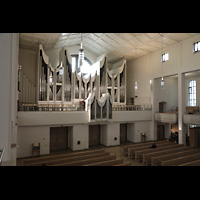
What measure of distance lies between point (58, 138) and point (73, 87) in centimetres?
443

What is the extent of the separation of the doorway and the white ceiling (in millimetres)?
7144

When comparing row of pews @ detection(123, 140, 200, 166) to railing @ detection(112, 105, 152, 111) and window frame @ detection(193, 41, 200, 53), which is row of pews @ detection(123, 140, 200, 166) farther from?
window frame @ detection(193, 41, 200, 53)

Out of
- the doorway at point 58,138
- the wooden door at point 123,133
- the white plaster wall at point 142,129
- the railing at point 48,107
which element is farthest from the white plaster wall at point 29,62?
the white plaster wall at point 142,129

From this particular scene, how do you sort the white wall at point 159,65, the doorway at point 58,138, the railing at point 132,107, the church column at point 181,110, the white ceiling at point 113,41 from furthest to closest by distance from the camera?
the railing at point 132,107
the doorway at point 58,138
the church column at point 181,110
the white ceiling at point 113,41
the white wall at point 159,65

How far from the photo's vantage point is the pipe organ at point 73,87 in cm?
1285

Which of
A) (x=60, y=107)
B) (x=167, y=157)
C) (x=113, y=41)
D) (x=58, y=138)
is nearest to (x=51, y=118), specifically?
(x=60, y=107)

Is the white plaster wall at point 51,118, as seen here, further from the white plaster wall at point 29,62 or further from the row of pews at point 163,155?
the row of pews at point 163,155

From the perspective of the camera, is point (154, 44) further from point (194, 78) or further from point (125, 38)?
point (194, 78)

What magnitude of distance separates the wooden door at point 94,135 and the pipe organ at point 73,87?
2.34 meters

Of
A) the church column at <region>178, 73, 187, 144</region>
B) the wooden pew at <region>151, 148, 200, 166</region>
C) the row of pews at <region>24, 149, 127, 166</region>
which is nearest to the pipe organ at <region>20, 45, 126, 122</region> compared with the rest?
the row of pews at <region>24, 149, 127, 166</region>
